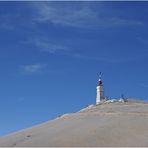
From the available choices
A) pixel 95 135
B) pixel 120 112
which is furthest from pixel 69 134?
pixel 120 112

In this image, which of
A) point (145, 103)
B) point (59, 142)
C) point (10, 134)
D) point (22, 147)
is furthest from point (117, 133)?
point (145, 103)

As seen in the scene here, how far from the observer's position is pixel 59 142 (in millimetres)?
42844

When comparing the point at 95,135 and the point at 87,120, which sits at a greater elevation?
the point at 87,120

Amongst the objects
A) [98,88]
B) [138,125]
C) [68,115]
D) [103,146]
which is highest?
[98,88]

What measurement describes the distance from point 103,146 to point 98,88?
31234mm

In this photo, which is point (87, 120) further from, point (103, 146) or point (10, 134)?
point (103, 146)

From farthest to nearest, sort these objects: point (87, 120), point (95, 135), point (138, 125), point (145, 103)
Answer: point (145, 103)
point (87, 120)
point (138, 125)
point (95, 135)

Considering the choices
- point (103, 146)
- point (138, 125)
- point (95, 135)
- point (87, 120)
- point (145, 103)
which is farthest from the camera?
point (145, 103)

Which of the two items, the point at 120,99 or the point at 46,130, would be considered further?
the point at 120,99

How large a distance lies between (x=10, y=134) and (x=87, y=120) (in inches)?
295

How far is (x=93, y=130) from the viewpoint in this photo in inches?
1797

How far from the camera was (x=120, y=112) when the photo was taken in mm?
53344

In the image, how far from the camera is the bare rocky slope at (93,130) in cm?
4247

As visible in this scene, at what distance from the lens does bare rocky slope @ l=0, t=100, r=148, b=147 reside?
4247 cm
